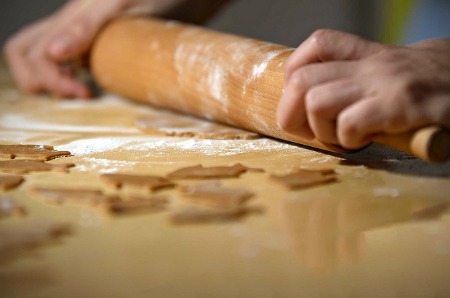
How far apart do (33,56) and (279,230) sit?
64.1 inches

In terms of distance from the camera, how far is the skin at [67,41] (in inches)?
81.0

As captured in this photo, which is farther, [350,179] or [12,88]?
[12,88]

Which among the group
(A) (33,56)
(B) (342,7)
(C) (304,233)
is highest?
(B) (342,7)

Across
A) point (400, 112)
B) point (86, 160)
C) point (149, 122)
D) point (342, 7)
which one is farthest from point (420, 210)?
point (342, 7)

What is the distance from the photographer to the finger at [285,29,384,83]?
961 millimetres

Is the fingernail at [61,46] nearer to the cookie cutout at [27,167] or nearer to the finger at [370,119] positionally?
the cookie cutout at [27,167]

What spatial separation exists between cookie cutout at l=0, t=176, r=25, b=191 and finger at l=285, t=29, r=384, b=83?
19.5 inches

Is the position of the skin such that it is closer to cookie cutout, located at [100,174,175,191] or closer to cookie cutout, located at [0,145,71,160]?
cookie cutout, located at [0,145,71,160]

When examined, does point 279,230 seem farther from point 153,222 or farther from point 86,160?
point 86,160

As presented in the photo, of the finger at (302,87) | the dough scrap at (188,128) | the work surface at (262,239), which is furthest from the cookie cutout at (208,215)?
the dough scrap at (188,128)

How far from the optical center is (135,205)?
852mm

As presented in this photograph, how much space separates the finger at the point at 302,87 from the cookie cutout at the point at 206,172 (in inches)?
4.5

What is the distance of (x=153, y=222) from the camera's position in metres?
0.80

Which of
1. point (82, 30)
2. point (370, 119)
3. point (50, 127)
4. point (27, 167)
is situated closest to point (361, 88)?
point (370, 119)
